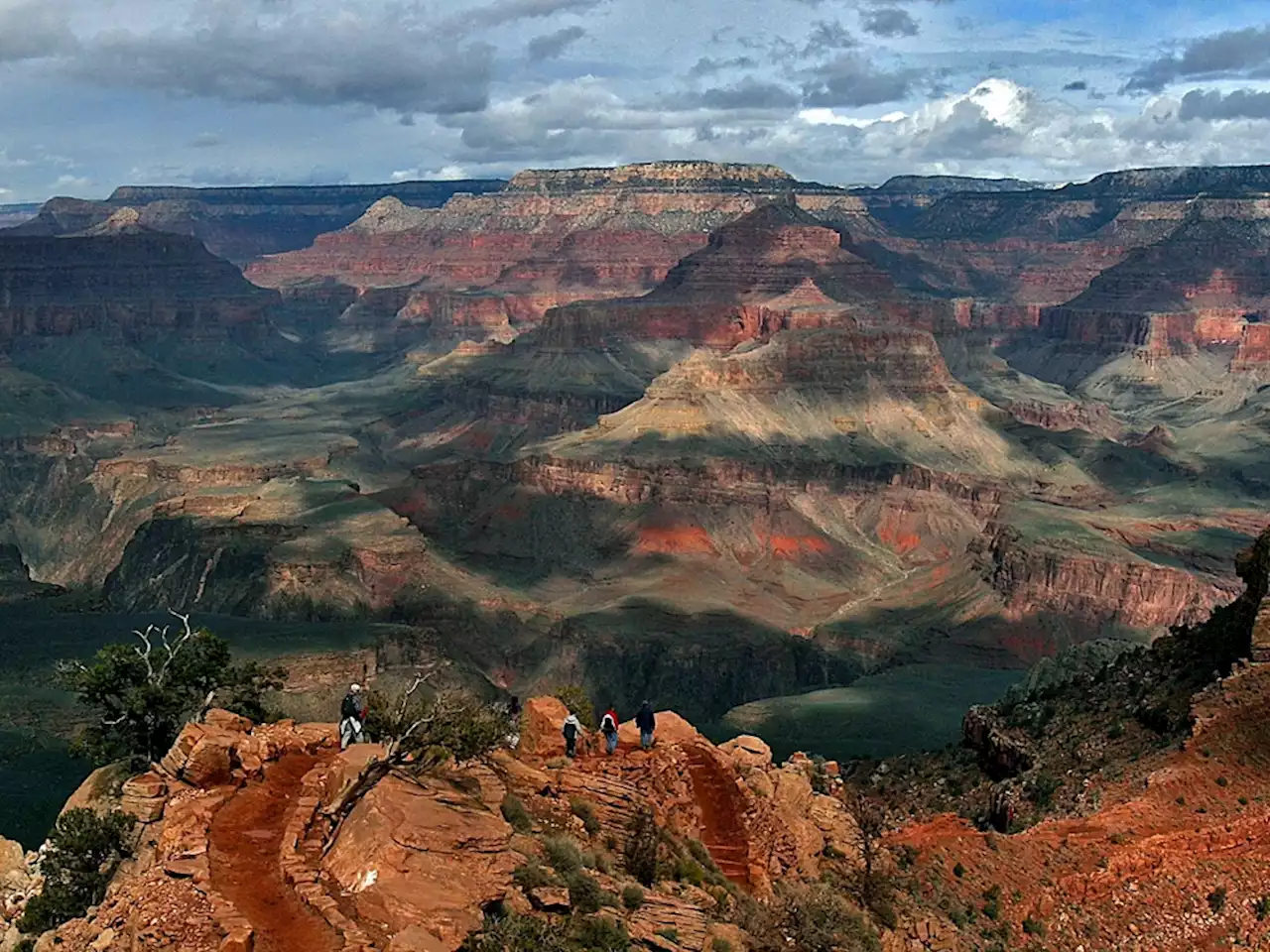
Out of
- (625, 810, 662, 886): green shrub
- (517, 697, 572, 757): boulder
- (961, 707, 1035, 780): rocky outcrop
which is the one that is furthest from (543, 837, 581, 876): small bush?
(961, 707, 1035, 780): rocky outcrop

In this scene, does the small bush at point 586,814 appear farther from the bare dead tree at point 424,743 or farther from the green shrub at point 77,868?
the green shrub at point 77,868

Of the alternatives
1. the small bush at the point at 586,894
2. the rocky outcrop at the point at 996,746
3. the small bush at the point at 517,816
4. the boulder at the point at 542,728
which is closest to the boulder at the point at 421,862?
the small bush at the point at 517,816

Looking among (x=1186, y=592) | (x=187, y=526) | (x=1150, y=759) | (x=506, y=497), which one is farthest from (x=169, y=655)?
(x=506, y=497)

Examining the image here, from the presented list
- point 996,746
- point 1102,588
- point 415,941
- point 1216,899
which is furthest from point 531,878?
point 1102,588

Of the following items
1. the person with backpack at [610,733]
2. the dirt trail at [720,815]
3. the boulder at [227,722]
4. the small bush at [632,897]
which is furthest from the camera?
the person with backpack at [610,733]

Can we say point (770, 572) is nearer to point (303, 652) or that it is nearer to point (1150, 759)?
point (303, 652)

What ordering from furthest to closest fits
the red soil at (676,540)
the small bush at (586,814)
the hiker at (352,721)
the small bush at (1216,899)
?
1. the red soil at (676,540)
2. the small bush at (1216,899)
3. the hiker at (352,721)
4. the small bush at (586,814)

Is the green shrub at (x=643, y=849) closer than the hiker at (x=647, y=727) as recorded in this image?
Yes
